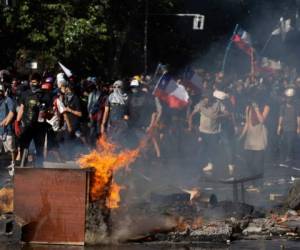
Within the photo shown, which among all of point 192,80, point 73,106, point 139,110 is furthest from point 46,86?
point 192,80

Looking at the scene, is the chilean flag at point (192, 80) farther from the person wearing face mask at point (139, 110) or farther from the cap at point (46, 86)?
the cap at point (46, 86)

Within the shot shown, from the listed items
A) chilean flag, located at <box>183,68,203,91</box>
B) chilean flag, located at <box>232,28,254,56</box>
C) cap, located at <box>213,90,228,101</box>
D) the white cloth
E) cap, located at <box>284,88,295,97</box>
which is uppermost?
chilean flag, located at <box>232,28,254,56</box>

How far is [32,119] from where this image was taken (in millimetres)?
13906

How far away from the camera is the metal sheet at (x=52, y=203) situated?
894cm

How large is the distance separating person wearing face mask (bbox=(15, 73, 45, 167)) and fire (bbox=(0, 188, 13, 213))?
2.71 meters

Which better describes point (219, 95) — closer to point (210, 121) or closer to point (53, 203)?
point (210, 121)

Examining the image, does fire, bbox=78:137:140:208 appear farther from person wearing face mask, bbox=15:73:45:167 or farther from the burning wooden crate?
person wearing face mask, bbox=15:73:45:167

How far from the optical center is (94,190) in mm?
9023

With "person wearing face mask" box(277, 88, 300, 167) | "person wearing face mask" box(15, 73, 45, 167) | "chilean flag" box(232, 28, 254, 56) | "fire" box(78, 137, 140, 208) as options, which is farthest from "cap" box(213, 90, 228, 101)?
"fire" box(78, 137, 140, 208)

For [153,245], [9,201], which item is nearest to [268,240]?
[153,245]

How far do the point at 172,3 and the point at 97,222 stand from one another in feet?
86.7

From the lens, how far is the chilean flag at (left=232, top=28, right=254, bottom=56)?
22.0 metres

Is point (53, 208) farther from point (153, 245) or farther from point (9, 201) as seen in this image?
point (9, 201)

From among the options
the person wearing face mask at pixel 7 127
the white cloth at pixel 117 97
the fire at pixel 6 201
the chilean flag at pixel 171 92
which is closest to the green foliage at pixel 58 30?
the chilean flag at pixel 171 92
